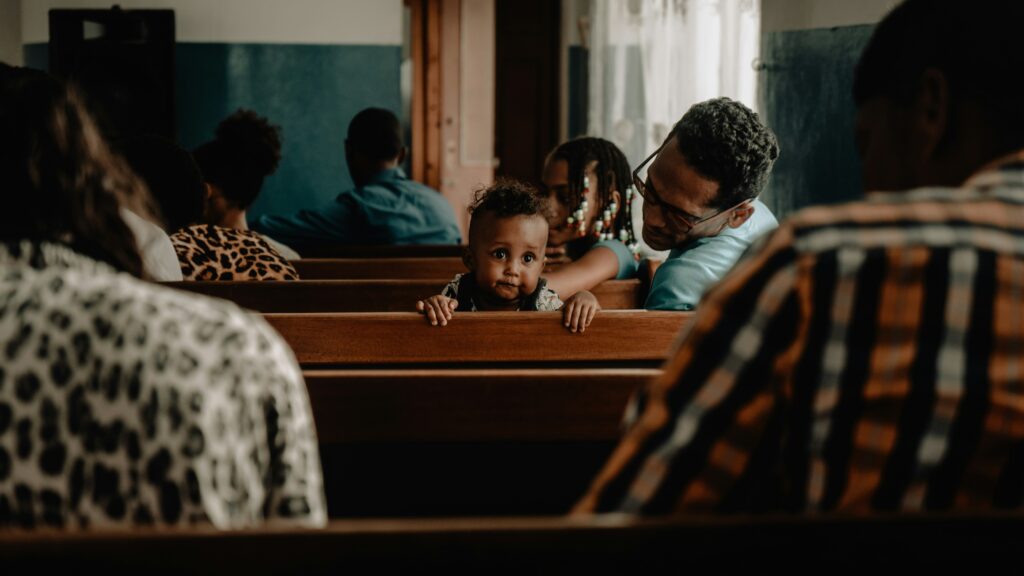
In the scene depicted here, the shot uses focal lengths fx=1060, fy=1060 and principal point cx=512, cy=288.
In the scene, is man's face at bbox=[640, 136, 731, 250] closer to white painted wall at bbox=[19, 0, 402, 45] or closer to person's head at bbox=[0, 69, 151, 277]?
person's head at bbox=[0, 69, 151, 277]

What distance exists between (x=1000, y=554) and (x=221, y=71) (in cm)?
658

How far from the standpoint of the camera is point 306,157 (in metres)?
6.81

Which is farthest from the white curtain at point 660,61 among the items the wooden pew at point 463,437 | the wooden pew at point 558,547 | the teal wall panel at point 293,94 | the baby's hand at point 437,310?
the wooden pew at point 558,547

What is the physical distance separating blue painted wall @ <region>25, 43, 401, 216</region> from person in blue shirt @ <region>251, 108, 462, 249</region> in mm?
1998

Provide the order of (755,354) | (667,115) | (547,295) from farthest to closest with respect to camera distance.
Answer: (667,115)
(547,295)
(755,354)

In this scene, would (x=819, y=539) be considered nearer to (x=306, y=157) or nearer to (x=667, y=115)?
(x=667, y=115)

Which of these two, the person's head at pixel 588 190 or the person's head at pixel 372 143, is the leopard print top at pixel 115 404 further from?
the person's head at pixel 372 143

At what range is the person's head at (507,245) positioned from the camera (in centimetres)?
266

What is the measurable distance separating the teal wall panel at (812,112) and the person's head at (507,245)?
0.91 m

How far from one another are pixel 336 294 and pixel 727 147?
106 centimetres

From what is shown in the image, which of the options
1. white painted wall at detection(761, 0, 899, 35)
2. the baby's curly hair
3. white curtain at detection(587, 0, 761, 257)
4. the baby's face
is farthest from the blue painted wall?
the baby's face

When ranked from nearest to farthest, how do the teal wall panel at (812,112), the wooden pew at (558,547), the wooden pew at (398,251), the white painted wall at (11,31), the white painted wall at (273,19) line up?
the wooden pew at (558,547), the teal wall panel at (812,112), the wooden pew at (398,251), the white painted wall at (11,31), the white painted wall at (273,19)

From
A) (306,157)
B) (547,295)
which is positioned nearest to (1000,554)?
(547,295)

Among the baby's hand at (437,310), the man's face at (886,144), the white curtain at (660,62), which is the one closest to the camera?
the man's face at (886,144)
